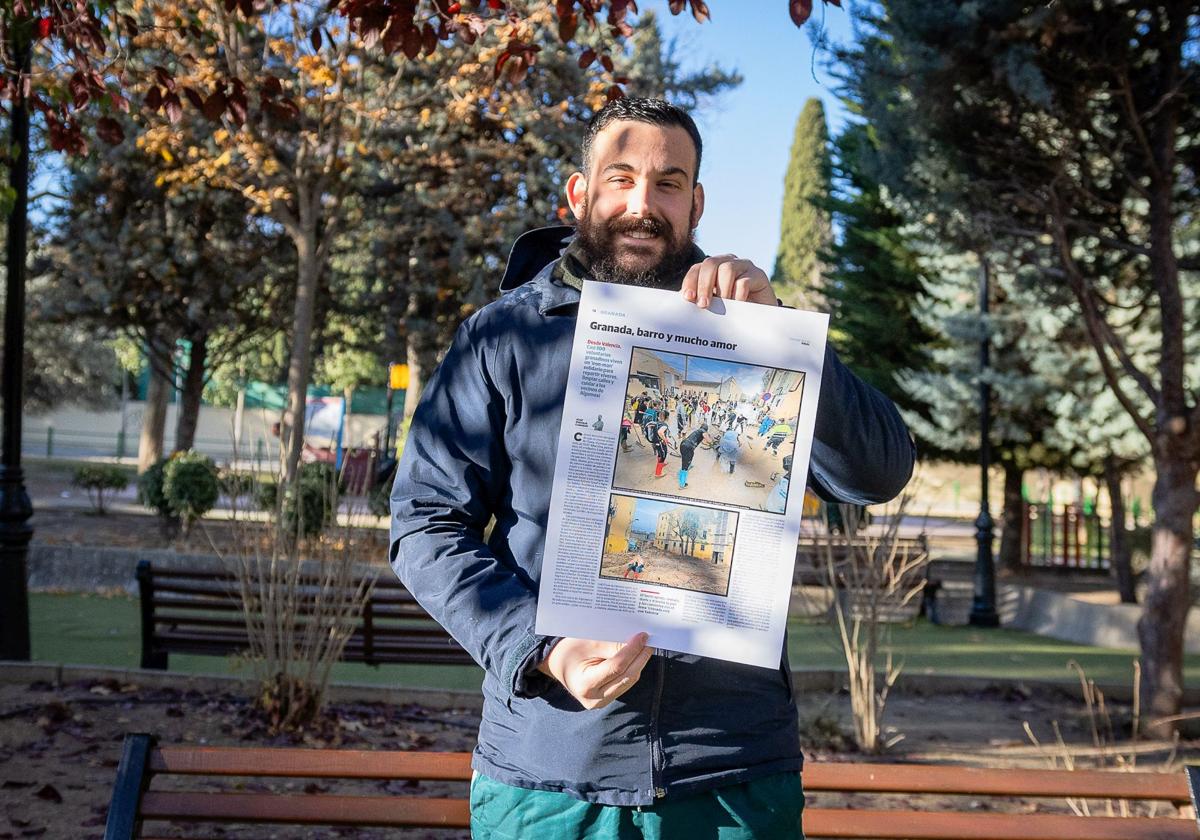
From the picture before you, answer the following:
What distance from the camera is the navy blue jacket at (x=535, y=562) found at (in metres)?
1.93

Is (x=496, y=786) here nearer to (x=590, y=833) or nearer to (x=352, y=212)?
(x=590, y=833)

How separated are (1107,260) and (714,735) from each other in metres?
11.2

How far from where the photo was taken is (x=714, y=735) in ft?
6.48

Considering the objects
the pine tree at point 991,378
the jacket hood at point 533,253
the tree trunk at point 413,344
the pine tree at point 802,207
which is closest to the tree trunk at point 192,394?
the tree trunk at point 413,344

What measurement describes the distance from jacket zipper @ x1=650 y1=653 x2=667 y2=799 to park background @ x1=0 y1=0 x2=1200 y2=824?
8.39 ft

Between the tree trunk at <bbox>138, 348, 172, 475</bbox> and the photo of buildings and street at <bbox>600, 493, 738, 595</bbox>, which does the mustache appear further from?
the tree trunk at <bbox>138, 348, 172, 475</bbox>

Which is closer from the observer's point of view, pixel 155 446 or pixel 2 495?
pixel 2 495

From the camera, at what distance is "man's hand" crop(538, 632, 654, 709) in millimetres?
1771

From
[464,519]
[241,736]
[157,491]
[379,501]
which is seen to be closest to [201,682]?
[241,736]

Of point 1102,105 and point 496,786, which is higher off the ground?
point 1102,105

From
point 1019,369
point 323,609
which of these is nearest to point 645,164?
point 323,609

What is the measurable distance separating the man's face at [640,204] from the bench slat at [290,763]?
4.81 feet

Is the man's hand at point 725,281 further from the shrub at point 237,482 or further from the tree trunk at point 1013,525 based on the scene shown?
the tree trunk at point 1013,525

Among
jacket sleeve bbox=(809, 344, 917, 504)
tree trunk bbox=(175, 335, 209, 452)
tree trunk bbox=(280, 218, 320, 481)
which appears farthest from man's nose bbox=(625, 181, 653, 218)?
tree trunk bbox=(175, 335, 209, 452)
